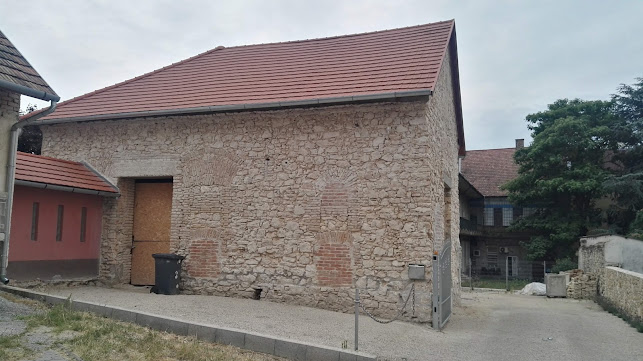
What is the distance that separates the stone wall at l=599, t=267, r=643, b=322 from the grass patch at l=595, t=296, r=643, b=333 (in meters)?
0.06

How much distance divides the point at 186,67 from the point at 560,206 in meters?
21.9

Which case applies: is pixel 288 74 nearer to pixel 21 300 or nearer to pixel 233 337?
pixel 233 337

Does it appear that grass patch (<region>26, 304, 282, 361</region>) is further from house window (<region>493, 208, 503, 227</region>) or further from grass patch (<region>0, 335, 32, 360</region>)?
house window (<region>493, 208, 503, 227</region>)

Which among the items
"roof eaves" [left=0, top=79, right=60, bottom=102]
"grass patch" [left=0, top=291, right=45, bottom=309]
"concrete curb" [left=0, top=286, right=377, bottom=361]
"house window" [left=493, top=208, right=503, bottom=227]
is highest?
"roof eaves" [left=0, top=79, right=60, bottom=102]

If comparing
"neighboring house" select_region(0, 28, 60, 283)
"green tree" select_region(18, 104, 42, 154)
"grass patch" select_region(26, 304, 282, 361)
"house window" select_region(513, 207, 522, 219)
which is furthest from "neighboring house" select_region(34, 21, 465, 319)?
"house window" select_region(513, 207, 522, 219)

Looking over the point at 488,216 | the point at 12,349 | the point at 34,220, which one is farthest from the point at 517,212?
the point at 12,349

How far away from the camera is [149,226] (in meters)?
11.9

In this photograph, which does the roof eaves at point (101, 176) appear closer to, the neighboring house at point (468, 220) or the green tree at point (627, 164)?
the neighboring house at point (468, 220)

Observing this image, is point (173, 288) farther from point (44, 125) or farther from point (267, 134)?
point (44, 125)

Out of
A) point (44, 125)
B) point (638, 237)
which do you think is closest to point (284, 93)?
point (44, 125)

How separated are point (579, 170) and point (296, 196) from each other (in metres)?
20.5

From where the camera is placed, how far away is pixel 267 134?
10523 millimetres

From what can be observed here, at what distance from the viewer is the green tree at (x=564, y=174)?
25453mm

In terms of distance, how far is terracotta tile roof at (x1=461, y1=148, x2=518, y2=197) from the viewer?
107 feet
